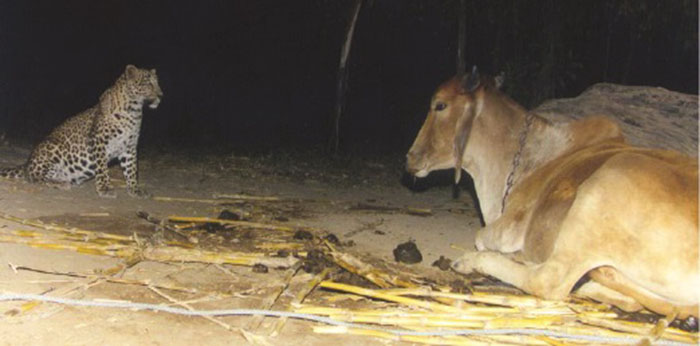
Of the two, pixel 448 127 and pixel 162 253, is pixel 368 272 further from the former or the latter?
pixel 448 127

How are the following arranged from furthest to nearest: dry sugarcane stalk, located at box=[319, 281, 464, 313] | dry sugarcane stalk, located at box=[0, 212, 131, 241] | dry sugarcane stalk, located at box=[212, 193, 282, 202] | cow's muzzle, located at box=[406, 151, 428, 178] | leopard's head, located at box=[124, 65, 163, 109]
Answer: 1. leopard's head, located at box=[124, 65, 163, 109]
2. dry sugarcane stalk, located at box=[212, 193, 282, 202]
3. cow's muzzle, located at box=[406, 151, 428, 178]
4. dry sugarcane stalk, located at box=[0, 212, 131, 241]
5. dry sugarcane stalk, located at box=[319, 281, 464, 313]

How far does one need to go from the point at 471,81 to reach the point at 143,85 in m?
4.70

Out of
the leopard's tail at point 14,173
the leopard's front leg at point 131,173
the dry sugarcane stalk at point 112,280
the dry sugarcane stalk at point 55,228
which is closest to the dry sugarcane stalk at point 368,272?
the dry sugarcane stalk at point 112,280

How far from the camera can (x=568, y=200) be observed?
4.16 meters

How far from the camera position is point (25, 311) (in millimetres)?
3434

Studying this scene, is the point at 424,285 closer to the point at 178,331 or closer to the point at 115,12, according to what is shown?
the point at 178,331

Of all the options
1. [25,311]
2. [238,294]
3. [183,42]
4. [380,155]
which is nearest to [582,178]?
[238,294]

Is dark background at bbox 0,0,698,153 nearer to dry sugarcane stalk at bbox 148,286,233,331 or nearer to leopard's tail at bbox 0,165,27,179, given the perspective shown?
leopard's tail at bbox 0,165,27,179

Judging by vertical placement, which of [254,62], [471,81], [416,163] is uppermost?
[471,81]

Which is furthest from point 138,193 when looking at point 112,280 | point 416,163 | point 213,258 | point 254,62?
point 254,62

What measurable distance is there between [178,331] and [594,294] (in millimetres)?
2476

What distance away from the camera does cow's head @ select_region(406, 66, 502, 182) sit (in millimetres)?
5418

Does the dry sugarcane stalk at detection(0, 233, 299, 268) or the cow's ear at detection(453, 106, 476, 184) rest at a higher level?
the cow's ear at detection(453, 106, 476, 184)

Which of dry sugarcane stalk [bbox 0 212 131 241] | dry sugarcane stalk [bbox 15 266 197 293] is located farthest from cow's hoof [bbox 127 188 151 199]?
dry sugarcane stalk [bbox 15 266 197 293]
